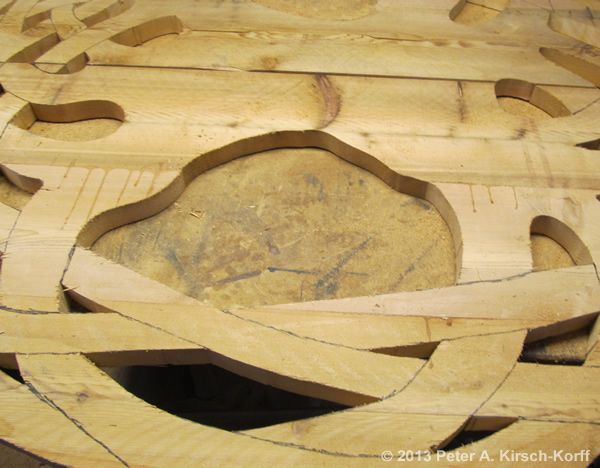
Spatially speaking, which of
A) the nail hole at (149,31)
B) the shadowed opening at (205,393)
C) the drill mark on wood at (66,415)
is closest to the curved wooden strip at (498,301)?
the drill mark on wood at (66,415)

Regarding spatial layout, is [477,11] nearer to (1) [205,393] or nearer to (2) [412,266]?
(2) [412,266]

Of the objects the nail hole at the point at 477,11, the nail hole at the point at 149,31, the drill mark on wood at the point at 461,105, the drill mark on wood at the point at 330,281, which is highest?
the nail hole at the point at 149,31

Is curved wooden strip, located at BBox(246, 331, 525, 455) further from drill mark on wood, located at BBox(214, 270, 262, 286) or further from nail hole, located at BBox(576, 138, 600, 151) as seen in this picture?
nail hole, located at BBox(576, 138, 600, 151)

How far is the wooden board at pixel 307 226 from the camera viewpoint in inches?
39.3

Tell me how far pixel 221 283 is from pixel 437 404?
569mm

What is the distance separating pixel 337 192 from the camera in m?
1.46

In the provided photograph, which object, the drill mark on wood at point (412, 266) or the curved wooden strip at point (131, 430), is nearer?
the curved wooden strip at point (131, 430)

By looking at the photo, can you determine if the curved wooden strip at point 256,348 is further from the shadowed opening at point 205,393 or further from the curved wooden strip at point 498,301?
the shadowed opening at point 205,393

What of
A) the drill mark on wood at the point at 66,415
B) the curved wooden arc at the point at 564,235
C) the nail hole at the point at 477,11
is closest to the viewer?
the drill mark on wood at the point at 66,415

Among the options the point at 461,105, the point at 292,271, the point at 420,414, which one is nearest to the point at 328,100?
the point at 461,105

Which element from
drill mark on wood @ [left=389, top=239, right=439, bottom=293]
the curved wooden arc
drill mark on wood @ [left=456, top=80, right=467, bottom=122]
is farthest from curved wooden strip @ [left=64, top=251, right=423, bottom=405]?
drill mark on wood @ [left=456, top=80, right=467, bottom=122]

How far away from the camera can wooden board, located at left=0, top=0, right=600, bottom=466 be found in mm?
998

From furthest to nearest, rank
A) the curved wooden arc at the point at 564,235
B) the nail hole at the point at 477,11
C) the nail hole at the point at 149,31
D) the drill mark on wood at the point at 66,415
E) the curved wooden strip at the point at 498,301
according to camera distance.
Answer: the nail hole at the point at 477,11 → the nail hole at the point at 149,31 → the curved wooden arc at the point at 564,235 → the curved wooden strip at the point at 498,301 → the drill mark on wood at the point at 66,415

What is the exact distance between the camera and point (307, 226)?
1390 millimetres
